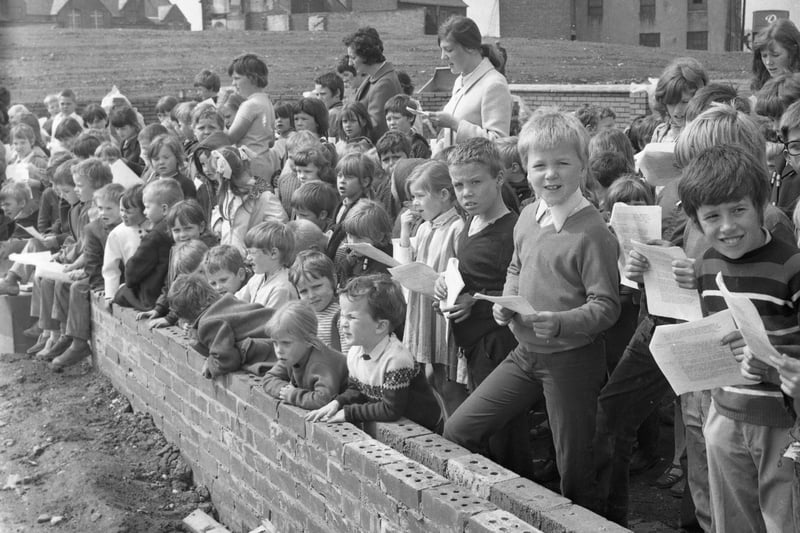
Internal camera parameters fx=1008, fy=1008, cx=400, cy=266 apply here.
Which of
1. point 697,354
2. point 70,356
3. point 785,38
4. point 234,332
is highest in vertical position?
point 785,38

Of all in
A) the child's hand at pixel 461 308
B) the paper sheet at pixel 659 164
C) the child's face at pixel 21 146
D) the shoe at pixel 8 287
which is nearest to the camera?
the child's hand at pixel 461 308

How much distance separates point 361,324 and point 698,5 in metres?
48.0

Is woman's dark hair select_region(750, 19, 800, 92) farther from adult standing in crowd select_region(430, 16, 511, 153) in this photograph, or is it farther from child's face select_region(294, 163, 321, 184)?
child's face select_region(294, 163, 321, 184)

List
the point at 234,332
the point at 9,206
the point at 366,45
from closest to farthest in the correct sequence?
the point at 234,332 → the point at 366,45 → the point at 9,206

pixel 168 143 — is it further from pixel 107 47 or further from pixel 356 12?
pixel 356 12

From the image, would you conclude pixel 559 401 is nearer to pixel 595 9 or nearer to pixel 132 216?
pixel 132 216

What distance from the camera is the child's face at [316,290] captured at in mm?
5602

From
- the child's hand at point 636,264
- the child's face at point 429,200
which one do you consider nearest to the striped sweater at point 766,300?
the child's hand at point 636,264

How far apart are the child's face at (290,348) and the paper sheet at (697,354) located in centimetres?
227

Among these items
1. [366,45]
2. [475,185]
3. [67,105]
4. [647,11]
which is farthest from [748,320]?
[647,11]

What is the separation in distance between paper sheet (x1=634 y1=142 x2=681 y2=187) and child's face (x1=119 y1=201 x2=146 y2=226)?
441 centimetres

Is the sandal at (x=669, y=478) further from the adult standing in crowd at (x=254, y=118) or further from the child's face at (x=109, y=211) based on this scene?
the child's face at (x=109, y=211)

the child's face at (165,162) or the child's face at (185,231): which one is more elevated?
the child's face at (165,162)

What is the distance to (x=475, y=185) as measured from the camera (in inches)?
182
